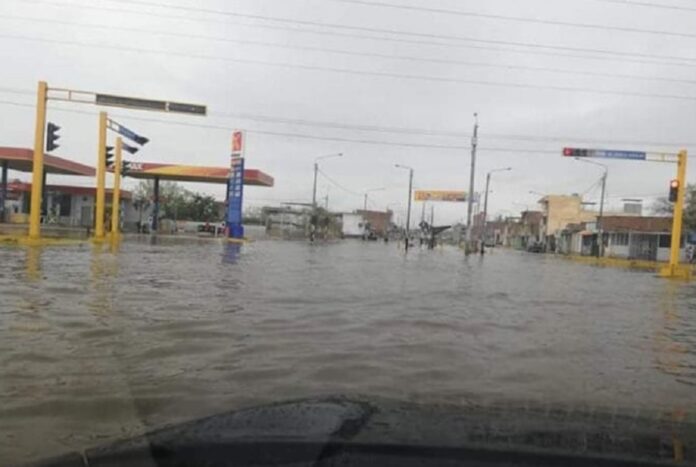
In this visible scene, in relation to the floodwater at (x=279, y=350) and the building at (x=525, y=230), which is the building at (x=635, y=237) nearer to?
the building at (x=525, y=230)

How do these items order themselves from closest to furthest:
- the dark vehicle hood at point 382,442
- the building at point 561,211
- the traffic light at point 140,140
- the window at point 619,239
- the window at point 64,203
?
the dark vehicle hood at point 382,442 < the traffic light at point 140,140 < the window at point 64,203 < the window at point 619,239 < the building at point 561,211

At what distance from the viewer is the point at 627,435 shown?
3.50 metres

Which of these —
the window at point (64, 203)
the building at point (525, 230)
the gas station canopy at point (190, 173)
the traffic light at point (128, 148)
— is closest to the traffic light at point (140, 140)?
the traffic light at point (128, 148)

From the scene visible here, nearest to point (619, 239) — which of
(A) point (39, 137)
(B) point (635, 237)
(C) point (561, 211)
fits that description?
(B) point (635, 237)

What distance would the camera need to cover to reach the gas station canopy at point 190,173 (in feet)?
202

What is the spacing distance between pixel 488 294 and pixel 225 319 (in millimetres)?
8369

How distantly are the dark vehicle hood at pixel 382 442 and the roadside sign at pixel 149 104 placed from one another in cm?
2856

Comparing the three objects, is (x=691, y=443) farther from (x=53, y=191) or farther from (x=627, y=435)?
(x=53, y=191)

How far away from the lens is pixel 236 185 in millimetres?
49344

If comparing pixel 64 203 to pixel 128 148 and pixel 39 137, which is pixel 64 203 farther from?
pixel 39 137

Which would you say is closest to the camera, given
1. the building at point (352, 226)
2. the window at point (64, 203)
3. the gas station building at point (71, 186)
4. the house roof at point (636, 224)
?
the gas station building at point (71, 186)

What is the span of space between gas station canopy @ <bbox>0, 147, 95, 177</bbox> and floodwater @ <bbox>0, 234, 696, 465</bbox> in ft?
127

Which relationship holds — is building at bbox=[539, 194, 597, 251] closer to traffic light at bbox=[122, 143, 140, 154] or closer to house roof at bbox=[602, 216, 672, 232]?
house roof at bbox=[602, 216, 672, 232]

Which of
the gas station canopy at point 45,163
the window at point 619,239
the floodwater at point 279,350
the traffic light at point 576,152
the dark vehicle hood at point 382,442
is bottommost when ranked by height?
the floodwater at point 279,350
